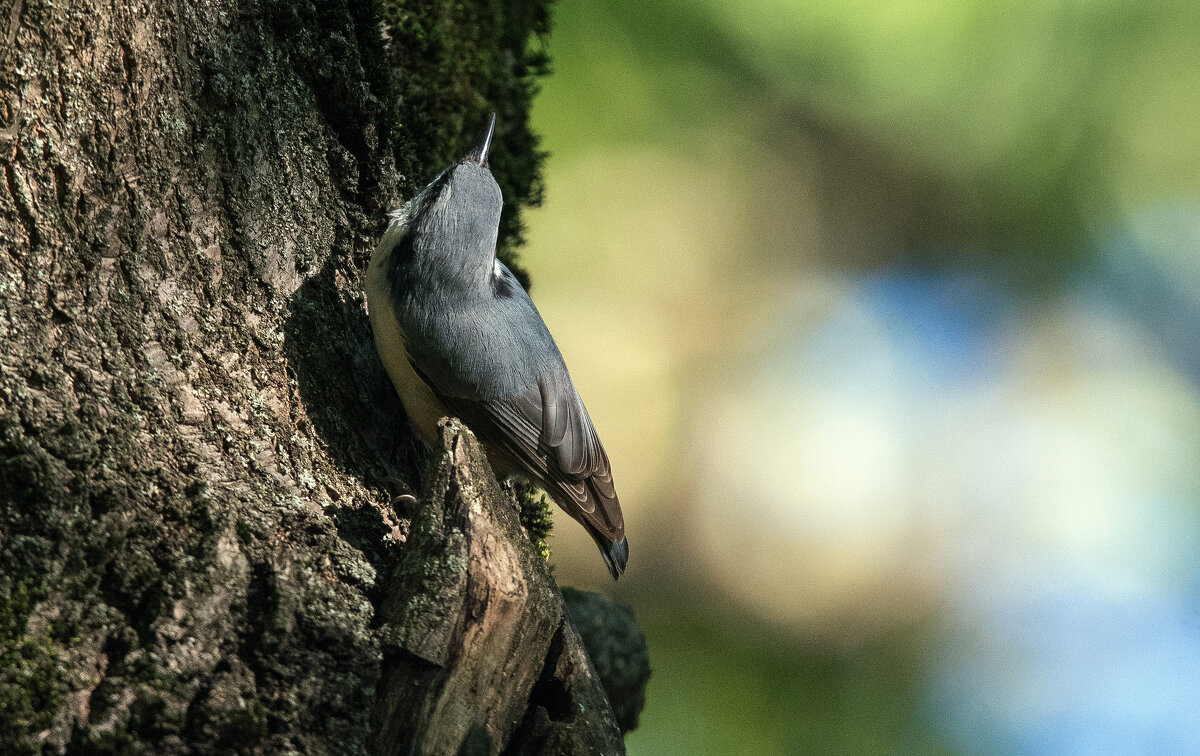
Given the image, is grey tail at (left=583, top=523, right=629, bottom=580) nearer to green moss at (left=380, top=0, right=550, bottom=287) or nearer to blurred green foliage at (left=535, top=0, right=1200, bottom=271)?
green moss at (left=380, top=0, right=550, bottom=287)

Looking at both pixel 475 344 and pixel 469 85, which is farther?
pixel 469 85

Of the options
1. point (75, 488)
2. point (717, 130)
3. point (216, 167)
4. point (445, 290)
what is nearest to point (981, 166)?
point (717, 130)

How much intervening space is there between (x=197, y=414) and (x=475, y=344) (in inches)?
28.9

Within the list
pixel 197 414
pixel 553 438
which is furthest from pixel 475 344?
pixel 197 414

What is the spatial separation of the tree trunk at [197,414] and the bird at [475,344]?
0.09 meters

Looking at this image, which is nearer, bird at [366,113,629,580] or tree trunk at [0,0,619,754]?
tree trunk at [0,0,619,754]

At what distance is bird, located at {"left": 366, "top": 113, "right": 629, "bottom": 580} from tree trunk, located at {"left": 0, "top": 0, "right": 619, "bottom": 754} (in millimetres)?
88

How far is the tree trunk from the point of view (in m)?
1.25

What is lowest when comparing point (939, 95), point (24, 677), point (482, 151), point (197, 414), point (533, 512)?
point (24, 677)

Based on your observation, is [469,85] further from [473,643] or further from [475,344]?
[473,643]

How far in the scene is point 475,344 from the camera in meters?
2.15

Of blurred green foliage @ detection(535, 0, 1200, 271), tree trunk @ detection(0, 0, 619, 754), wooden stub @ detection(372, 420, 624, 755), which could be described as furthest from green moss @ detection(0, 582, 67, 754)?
blurred green foliage @ detection(535, 0, 1200, 271)

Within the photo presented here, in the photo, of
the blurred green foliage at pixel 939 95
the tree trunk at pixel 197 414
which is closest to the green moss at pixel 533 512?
the tree trunk at pixel 197 414

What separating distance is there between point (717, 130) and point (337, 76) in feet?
11.8
